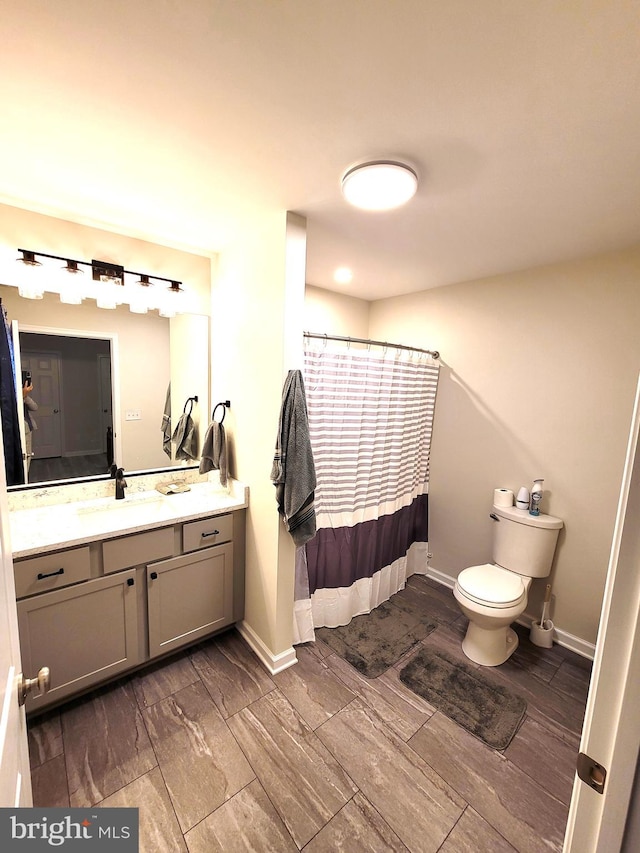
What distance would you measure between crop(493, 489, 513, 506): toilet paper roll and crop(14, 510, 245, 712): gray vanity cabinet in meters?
1.74

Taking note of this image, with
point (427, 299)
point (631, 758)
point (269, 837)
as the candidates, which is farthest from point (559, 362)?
point (269, 837)

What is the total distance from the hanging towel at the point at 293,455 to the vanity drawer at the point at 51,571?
95 cm

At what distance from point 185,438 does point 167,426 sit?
0.14 metres

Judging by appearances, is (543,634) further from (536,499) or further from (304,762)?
(304,762)

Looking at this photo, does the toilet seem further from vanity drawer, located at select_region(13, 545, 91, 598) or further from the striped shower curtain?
vanity drawer, located at select_region(13, 545, 91, 598)

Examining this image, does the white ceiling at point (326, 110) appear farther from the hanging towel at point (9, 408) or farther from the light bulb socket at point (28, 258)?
the hanging towel at point (9, 408)

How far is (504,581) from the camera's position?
7.11 feet

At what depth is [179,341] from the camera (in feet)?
7.62

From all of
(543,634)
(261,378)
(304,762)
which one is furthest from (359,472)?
(543,634)

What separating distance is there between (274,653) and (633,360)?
259 centimetres

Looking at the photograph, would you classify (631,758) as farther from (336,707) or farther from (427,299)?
(427,299)

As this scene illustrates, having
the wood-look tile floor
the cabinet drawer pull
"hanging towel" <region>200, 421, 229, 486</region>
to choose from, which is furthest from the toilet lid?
the cabinet drawer pull

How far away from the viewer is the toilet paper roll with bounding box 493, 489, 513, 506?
2.43 m

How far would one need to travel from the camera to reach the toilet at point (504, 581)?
202 cm
